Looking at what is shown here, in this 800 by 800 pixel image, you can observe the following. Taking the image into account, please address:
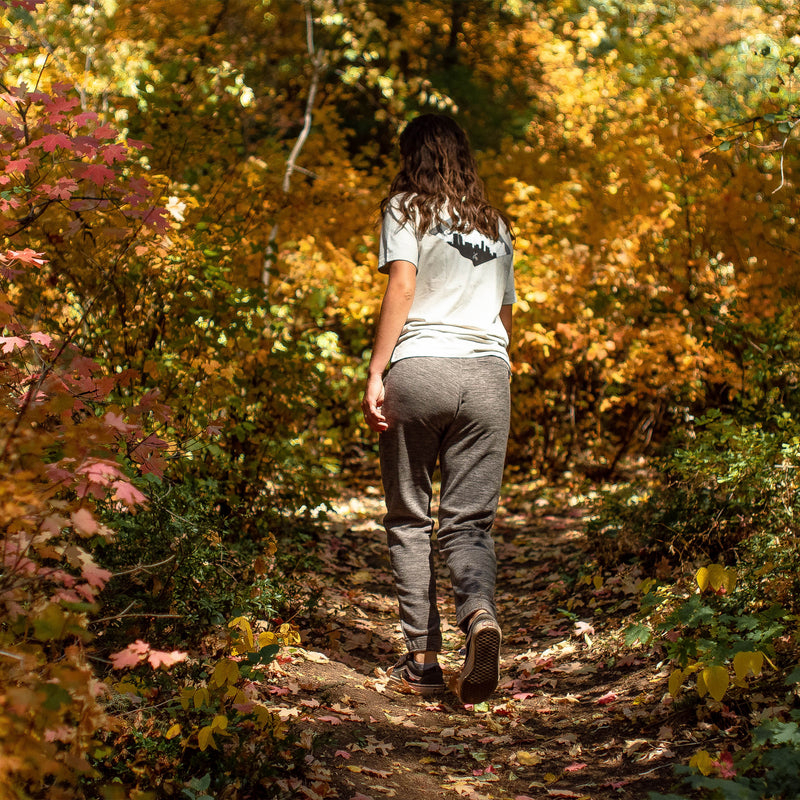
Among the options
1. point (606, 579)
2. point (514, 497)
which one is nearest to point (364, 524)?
point (514, 497)

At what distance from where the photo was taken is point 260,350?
4465mm

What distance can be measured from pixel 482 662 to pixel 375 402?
938mm

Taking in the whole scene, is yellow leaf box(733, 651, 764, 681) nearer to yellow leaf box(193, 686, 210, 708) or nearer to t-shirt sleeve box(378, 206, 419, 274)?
yellow leaf box(193, 686, 210, 708)

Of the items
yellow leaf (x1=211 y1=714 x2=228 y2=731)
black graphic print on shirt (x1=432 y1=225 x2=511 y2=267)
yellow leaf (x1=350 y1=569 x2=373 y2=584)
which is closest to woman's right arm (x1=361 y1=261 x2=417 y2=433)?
black graphic print on shirt (x1=432 y1=225 x2=511 y2=267)

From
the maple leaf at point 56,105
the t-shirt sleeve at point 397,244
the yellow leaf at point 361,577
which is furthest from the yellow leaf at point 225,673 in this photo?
the yellow leaf at point 361,577

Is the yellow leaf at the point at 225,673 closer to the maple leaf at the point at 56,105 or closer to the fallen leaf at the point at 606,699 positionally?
the fallen leaf at the point at 606,699

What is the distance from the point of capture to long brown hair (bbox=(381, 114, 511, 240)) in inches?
122

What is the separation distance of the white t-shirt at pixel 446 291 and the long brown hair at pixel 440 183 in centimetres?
4

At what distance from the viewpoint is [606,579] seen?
4.39m

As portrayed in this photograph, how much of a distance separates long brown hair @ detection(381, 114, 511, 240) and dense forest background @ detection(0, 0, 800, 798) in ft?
3.07

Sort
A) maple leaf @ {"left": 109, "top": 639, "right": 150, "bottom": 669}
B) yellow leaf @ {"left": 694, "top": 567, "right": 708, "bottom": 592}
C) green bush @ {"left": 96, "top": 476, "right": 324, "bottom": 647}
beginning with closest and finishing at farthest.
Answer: maple leaf @ {"left": 109, "top": 639, "right": 150, "bottom": 669} < yellow leaf @ {"left": 694, "top": 567, "right": 708, "bottom": 592} < green bush @ {"left": 96, "top": 476, "right": 324, "bottom": 647}

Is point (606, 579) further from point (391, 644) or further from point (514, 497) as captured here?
point (514, 497)

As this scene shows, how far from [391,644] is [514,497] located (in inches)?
130

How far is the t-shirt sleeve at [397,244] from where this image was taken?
302 centimetres
